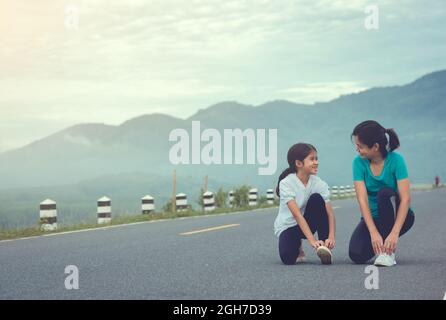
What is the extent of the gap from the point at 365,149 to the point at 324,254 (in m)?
1.23

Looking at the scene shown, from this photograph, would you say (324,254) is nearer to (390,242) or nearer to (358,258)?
(358,258)

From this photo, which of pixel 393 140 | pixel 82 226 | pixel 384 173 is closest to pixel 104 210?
pixel 82 226

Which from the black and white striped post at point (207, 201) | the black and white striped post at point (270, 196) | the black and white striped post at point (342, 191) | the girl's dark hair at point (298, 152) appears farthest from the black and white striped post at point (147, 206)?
the black and white striped post at point (342, 191)

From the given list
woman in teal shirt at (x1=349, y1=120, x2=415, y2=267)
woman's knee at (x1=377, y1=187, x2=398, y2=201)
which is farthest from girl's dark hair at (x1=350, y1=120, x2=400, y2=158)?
woman's knee at (x1=377, y1=187, x2=398, y2=201)

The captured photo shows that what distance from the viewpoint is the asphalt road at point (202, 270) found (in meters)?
6.28

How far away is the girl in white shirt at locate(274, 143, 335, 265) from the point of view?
7.66m

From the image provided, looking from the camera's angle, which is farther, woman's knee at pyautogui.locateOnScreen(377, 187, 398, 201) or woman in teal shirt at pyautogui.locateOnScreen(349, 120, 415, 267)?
woman's knee at pyautogui.locateOnScreen(377, 187, 398, 201)

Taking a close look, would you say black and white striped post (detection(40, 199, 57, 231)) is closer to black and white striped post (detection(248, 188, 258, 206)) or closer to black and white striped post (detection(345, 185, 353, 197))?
black and white striped post (detection(248, 188, 258, 206))

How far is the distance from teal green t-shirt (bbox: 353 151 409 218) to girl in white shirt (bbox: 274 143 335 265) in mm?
414

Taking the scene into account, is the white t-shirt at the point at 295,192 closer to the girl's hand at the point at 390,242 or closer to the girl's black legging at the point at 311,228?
the girl's black legging at the point at 311,228

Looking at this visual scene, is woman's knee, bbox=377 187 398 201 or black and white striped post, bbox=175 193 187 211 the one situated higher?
woman's knee, bbox=377 187 398 201

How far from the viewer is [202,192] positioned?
25906 millimetres
